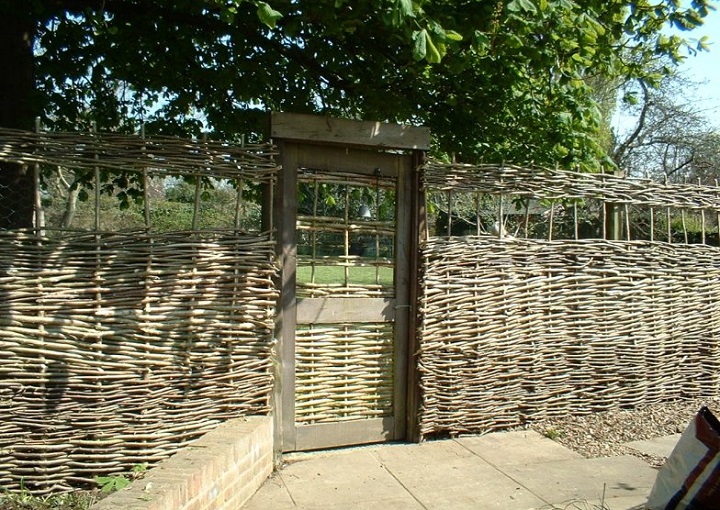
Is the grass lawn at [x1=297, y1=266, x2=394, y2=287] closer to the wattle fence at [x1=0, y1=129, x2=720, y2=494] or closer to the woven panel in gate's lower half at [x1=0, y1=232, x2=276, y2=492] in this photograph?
the wattle fence at [x1=0, y1=129, x2=720, y2=494]

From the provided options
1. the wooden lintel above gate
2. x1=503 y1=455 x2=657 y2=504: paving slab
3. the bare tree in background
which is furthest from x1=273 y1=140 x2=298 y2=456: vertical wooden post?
the bare tree in background

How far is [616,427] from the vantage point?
20.9 feet

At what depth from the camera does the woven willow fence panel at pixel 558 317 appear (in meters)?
→ 5.84

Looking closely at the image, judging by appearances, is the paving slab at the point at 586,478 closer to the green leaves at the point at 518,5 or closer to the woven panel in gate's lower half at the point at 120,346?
the woven panel in gate's lower half at the point at 120,346

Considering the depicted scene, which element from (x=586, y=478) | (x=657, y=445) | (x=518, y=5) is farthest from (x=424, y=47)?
(x=657, y=445)

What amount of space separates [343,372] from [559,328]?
217 centimetres

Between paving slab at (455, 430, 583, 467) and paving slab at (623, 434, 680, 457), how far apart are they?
2.07ft

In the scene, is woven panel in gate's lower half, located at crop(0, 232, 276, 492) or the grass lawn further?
the grass lawn

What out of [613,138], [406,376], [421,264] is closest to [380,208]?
[421,264]

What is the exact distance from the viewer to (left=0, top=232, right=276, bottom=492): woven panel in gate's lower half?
4176 millimetres

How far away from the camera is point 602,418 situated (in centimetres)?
655

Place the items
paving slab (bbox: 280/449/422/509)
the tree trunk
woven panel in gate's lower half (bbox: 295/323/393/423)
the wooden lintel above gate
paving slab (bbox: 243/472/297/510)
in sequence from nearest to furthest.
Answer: paving slab (bbox: 243/472/297/510) → paving slab (bbox: 280/449/422/509) → the wooden lintel above gate → woven panel in gate's lower half (bbox: 295/323/393/423) → the tree trunk

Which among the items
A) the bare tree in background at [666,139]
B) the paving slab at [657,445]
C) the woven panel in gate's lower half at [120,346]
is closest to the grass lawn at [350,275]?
the woven panel in gate's lower half at [120,346]

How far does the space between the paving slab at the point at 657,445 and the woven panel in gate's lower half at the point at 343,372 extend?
2180 millimetres
